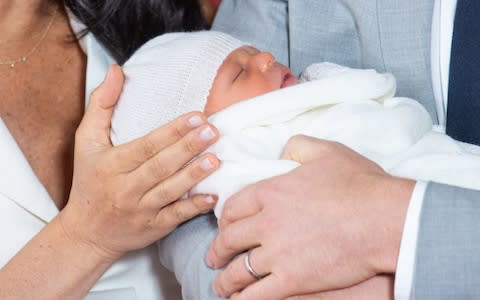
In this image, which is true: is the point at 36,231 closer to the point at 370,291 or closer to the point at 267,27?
the point at 267,27

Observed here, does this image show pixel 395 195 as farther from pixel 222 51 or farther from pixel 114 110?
pixel 114 110

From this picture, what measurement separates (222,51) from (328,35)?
29 cm

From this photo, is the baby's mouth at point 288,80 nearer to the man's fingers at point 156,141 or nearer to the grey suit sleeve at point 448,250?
the man's fingers at point 156,141

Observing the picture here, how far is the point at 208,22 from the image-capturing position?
7.06 feet

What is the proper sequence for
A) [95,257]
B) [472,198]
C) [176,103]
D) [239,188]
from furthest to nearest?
[95,257] < [176,103] < [239,188] < [472,198]

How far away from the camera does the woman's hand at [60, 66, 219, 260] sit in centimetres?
138

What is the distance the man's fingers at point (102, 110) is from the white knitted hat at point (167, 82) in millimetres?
15

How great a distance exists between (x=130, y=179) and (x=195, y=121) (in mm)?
164

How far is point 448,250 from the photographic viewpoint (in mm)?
1197

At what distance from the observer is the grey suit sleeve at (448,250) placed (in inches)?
46.9

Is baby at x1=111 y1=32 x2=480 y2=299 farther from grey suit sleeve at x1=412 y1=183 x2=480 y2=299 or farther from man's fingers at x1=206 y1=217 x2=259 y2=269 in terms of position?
grey suit sleeve at x1=412 y1=183 x2=480 y2=299

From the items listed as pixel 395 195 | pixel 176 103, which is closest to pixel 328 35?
pixel 176 103

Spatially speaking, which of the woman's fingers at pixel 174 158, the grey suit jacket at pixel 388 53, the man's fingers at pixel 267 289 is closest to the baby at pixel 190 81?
the woman's fingers at pixel 174 158

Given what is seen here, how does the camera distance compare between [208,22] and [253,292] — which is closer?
[253,292]
